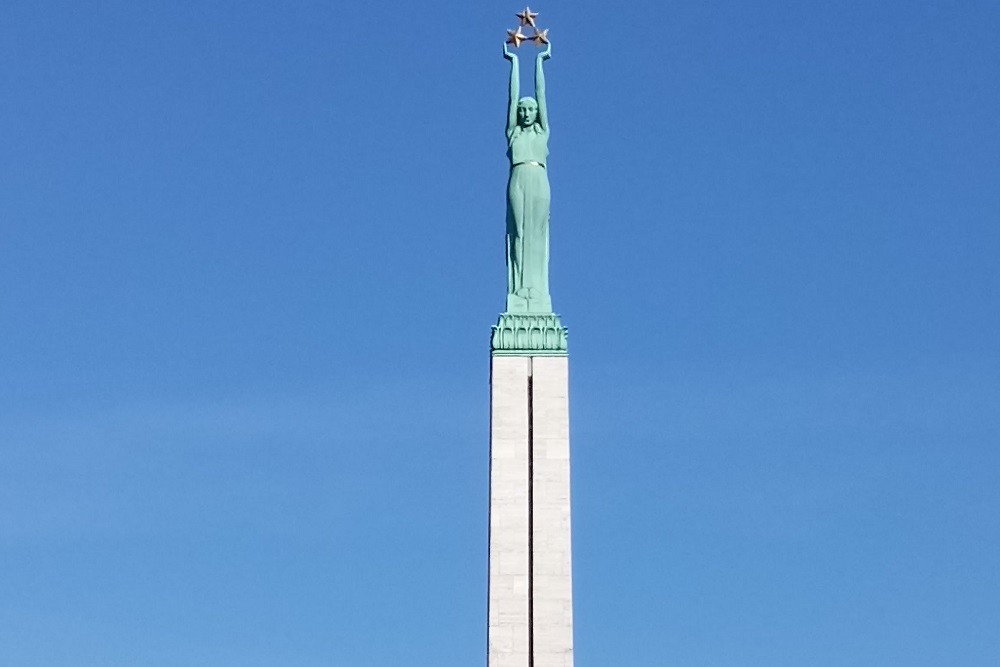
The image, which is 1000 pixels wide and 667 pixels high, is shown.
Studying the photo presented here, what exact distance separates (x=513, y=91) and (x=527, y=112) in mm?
798

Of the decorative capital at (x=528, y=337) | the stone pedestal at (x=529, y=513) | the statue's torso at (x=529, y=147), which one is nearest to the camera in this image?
the stone pedestal at (x=529, y=513)

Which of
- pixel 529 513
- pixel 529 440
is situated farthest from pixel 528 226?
pixel 529 513

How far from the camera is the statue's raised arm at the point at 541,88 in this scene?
5466 centimetres

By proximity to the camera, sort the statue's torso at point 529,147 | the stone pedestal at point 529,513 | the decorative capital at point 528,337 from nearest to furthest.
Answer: the stone pedestal at point 529,513, the decorative capital at point 528,337, the statue's torso at point 529,147

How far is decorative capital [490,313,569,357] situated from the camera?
171 feet

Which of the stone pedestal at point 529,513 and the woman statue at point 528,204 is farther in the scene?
the woman statue at point 528,204

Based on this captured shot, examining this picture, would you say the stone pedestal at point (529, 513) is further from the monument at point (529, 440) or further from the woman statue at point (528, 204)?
the woman statue at point (528, 204)

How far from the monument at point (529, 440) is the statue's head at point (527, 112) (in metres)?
0.03

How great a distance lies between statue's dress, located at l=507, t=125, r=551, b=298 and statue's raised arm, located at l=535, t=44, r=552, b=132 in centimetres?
93

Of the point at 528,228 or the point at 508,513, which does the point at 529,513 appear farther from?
the point at 528,228

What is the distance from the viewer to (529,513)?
5081 centimetres

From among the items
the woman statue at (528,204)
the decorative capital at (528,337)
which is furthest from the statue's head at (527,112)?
the decorative capital at (528,337)

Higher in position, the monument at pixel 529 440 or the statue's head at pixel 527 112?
the statue's head at pixel 527 112

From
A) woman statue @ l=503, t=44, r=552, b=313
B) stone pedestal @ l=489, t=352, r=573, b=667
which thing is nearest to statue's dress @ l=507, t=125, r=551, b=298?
woman statue @ l=503, t=44, r=552, b=313
